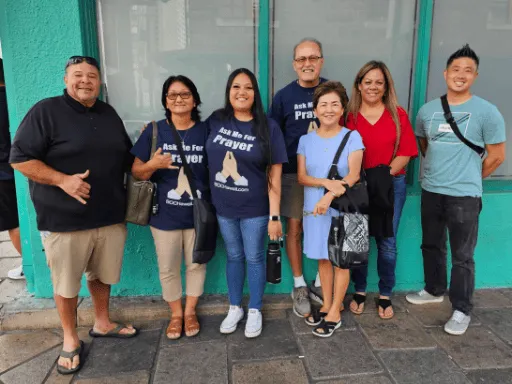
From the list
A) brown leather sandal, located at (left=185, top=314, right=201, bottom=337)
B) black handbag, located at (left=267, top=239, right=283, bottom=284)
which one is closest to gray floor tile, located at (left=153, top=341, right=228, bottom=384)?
brown leather sandal, located at (left=185, top=314, right=201, bottom=337)

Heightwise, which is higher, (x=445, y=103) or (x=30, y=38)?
(x=30, y=38)

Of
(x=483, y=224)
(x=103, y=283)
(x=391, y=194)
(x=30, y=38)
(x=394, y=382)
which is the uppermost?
(x=30, y=38)

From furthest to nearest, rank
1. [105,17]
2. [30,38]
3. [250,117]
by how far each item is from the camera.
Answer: [105,17] → [30,38] → [250,117]

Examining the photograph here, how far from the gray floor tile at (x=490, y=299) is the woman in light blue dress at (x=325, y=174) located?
138 cm

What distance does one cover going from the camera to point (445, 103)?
10.0ft

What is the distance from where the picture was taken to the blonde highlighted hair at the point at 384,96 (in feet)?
9.70

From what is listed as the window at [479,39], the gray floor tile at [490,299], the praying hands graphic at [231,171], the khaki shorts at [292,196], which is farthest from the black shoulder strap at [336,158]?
the gray floor tile at [490,299]

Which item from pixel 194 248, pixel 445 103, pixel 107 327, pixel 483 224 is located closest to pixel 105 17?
pixel 194 248

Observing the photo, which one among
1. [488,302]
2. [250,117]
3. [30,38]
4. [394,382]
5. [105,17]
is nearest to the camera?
[394,382]

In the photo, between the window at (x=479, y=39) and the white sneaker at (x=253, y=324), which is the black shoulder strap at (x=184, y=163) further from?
the window at (x=479, y=39)

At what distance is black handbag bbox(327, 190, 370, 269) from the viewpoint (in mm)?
2858

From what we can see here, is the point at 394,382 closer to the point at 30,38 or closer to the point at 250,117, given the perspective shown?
the point at 250,117

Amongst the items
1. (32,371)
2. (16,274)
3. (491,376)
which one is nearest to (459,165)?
(491,376)

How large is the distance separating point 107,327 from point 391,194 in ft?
7.69
